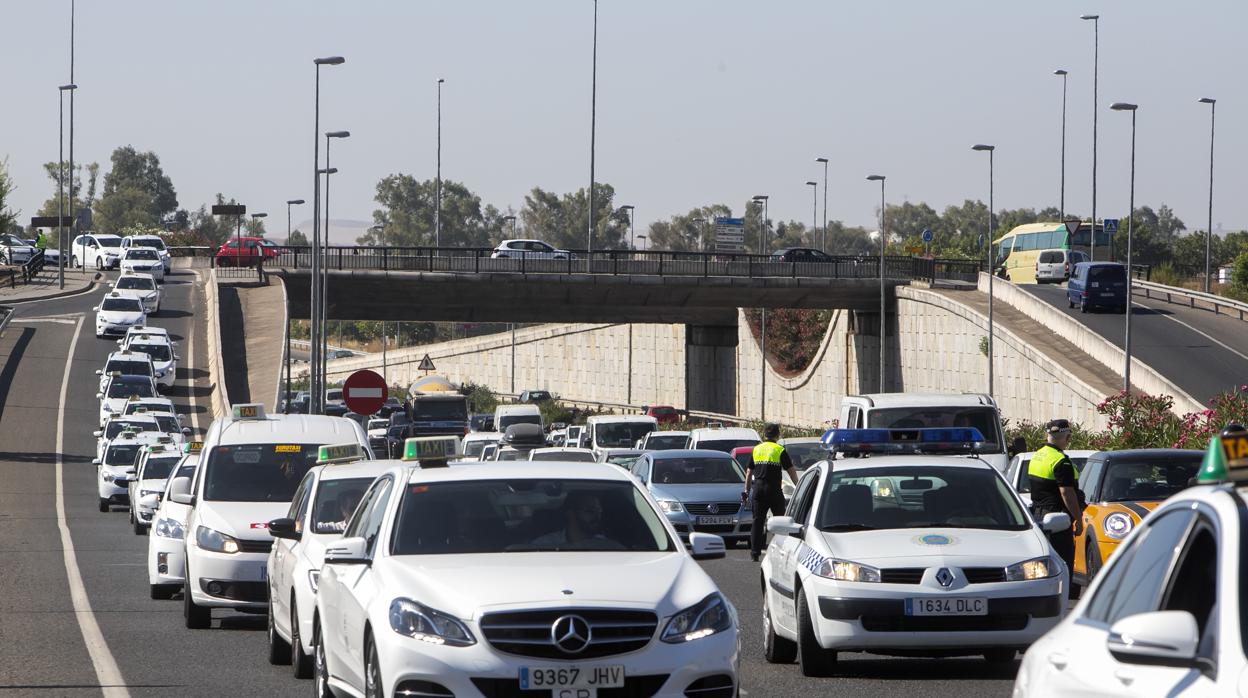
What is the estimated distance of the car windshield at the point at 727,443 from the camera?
35.8m

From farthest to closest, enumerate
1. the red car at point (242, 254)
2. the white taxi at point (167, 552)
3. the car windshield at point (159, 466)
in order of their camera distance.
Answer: the red car at point (242, 254) → the car windshield at point (159, 466) → the white taxi at point (167, 552)

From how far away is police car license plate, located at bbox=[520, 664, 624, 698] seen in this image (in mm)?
8078

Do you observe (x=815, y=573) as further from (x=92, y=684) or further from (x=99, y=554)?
(x=99, y=554)

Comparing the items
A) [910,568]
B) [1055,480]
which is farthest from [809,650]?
[1055,480]

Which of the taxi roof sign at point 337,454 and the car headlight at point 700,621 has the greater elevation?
the taxi roof sign at point 337,454

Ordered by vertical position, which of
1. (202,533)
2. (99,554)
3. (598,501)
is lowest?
(99,554)

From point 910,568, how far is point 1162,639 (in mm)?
7357

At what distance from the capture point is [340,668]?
962 cm

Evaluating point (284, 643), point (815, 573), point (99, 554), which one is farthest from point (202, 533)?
point (99, 554)

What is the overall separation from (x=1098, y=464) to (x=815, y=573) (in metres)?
7.52

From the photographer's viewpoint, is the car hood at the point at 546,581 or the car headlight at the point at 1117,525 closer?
the car hood at the point at 546,581

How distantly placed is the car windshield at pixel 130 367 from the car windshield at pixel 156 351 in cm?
272

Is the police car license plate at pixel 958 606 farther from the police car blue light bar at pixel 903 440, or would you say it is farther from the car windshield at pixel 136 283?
the car windshield at pixel 136 283

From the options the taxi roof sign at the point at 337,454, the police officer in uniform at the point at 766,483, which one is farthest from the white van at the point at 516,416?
the taxi roof sign at the point at 337,454
